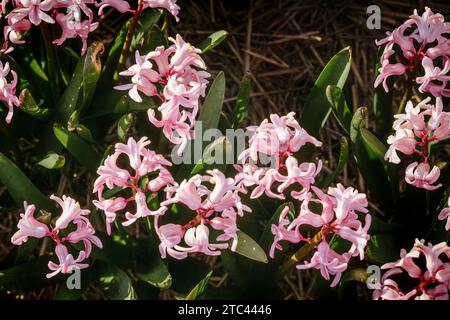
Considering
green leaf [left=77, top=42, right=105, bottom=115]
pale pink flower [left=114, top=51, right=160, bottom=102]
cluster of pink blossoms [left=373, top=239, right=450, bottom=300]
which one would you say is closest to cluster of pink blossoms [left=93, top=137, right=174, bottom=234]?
pale pink flower [left=114, top=51, right=160, bottom=102]

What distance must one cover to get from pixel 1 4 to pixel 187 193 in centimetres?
56

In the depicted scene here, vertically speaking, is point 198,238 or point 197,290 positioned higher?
point 198,238

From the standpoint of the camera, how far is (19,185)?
4.00ft

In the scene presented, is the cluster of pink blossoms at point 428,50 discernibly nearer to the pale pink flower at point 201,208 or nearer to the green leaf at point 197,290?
the pale pink flower at point 201,208

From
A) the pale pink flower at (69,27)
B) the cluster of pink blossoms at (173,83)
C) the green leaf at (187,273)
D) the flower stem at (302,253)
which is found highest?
the pale pink flower at (69,27)

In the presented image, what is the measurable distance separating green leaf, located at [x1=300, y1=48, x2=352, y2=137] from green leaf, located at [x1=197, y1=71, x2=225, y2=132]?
19 centimetres

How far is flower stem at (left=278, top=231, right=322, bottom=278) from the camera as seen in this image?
108 centimetres

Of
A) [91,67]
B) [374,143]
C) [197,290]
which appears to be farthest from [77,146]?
[374,143]

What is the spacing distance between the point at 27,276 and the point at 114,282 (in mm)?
173

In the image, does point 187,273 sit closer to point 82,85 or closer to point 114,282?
point 114,282

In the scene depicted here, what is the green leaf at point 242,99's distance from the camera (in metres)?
1.31

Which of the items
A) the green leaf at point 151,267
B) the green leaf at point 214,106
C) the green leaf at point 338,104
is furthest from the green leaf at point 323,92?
the green leaf at point 151,267

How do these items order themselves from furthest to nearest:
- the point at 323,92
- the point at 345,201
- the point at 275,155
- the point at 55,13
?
the point at 323,92, the point at 55,13, the point at 275,155, the point at 345,201

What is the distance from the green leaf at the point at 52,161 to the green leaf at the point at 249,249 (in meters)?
0.37
